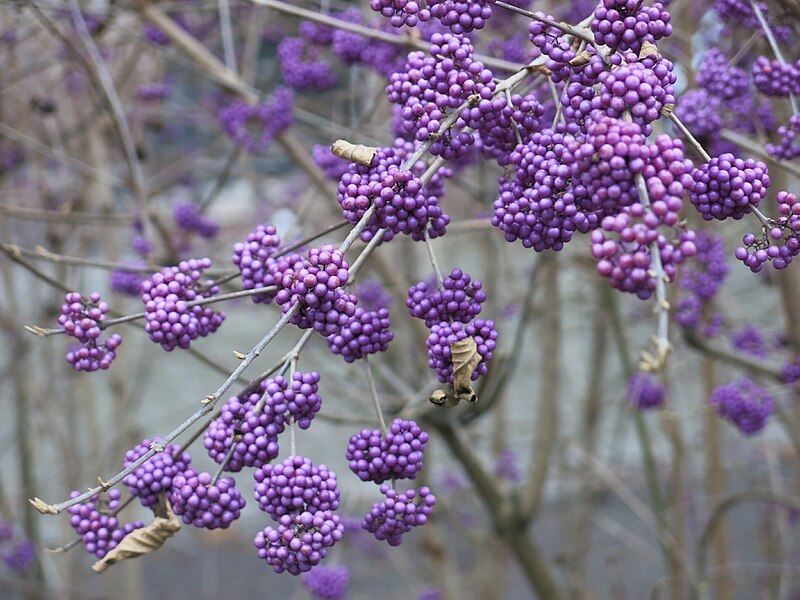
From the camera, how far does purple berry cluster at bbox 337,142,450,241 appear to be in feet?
3.55

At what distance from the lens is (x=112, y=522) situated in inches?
49.4

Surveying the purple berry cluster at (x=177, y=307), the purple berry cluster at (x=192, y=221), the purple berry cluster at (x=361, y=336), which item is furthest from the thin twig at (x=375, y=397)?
the purple berry cluster at (x=192, y=221)

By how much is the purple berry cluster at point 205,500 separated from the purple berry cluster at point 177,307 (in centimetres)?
19

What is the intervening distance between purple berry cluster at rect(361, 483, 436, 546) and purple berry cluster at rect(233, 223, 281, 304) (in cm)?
34

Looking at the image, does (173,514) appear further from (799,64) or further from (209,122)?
(209,122)

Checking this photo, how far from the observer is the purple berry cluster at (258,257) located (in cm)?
126

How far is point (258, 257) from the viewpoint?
1.28m

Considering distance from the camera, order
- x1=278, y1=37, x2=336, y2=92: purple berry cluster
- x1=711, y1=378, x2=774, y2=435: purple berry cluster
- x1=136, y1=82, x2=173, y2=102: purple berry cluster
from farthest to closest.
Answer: x1=136, y1=82, x2=173, y2=102: purple berry cluster < x1=278, y1=37, x2=336, y2=92: purple berry cluster < x1=711, y1=378, x2=774, y2=435: purple berry cluster

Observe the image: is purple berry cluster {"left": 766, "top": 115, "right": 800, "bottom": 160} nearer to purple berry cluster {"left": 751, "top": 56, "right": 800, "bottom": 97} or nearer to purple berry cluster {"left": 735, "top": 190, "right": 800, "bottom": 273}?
purple berry cluster {"left": 751, "top": 56, "right": 800, "bottom": 97}

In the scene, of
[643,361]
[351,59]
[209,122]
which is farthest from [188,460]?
[209,122]

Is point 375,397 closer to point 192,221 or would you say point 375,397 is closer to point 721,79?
point 721,79

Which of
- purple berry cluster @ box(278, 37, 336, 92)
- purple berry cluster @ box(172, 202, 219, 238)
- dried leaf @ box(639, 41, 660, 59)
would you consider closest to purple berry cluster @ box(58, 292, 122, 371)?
dried leaf @ box(639, 41, 660, 59)

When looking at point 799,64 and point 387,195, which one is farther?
point 799,64

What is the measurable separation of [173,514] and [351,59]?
1433 mm
